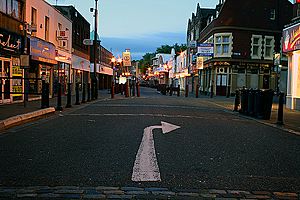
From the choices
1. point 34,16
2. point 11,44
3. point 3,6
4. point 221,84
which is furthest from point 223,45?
point 3,6

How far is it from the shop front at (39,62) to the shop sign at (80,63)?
28.7 ft

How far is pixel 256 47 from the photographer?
1736 inches

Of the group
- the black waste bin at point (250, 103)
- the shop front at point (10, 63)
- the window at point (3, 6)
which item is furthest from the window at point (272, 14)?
the window at point (3, 6)

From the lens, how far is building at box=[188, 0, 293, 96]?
4294 centimetres

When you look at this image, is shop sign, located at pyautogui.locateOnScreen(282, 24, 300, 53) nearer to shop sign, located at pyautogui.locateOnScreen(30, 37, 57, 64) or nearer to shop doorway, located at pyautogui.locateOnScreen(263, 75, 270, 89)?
shop sign, located at pyautogui.locateOnScreen(30, 37, 57, 64)


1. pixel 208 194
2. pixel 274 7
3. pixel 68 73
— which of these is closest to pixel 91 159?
pixel 208 194

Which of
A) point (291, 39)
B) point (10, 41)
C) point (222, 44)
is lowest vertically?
point (10, 41)

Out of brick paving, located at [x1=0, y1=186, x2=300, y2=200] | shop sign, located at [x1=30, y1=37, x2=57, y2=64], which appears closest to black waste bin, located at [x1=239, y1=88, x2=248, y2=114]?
shop sign, located at [x1=30, y1=37, x2=57, y2=64]

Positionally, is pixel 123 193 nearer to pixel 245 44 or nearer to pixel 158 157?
pixel 158 157

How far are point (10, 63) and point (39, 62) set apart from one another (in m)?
4.89

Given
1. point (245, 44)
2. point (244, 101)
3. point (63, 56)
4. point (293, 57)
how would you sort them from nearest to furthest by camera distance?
point (244, 101) < point (293, 57) < point (63, 56) < point (245, 44)

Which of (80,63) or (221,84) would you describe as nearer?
(80,63)

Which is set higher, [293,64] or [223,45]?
[223,45]

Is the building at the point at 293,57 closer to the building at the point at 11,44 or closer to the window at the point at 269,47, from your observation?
the building at the point at 11,44
